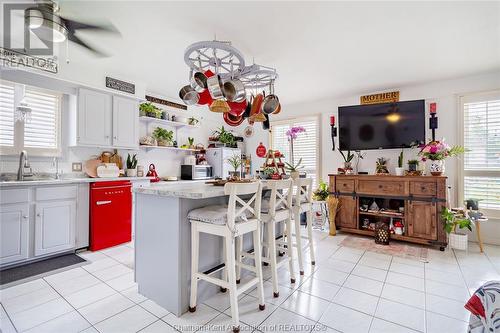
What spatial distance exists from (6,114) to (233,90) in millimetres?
3030

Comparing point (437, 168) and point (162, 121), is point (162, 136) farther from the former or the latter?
point (437, 168)

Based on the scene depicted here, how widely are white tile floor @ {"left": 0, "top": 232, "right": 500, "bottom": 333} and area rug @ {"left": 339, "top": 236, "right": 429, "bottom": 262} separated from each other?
28cm

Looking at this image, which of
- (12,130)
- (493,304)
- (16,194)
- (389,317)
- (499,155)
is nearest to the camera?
(493,304)

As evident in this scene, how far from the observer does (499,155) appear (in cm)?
350

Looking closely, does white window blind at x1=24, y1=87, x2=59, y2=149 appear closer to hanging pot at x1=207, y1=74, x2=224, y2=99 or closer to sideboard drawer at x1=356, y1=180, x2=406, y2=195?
hanging pot at x1=207, y1=74, x2=224, y2=99

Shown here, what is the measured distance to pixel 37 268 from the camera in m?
2.72

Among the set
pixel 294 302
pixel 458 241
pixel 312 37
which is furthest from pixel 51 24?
pixel 458 241

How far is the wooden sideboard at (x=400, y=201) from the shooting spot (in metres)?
3.38

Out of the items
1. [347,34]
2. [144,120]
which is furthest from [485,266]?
[144,120]

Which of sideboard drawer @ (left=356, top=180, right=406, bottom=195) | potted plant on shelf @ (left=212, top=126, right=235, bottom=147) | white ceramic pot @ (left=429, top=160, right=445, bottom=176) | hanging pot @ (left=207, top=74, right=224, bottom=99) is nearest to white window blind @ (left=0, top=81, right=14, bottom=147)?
hanging pot @ (left=207, top=74, right=224, bottom=99)

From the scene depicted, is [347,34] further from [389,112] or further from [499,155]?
[499,155]

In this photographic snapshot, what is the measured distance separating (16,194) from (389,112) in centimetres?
525

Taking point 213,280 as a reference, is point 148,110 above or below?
above

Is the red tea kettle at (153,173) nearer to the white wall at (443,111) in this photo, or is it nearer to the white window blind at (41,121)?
the white window blind at (41,121)
